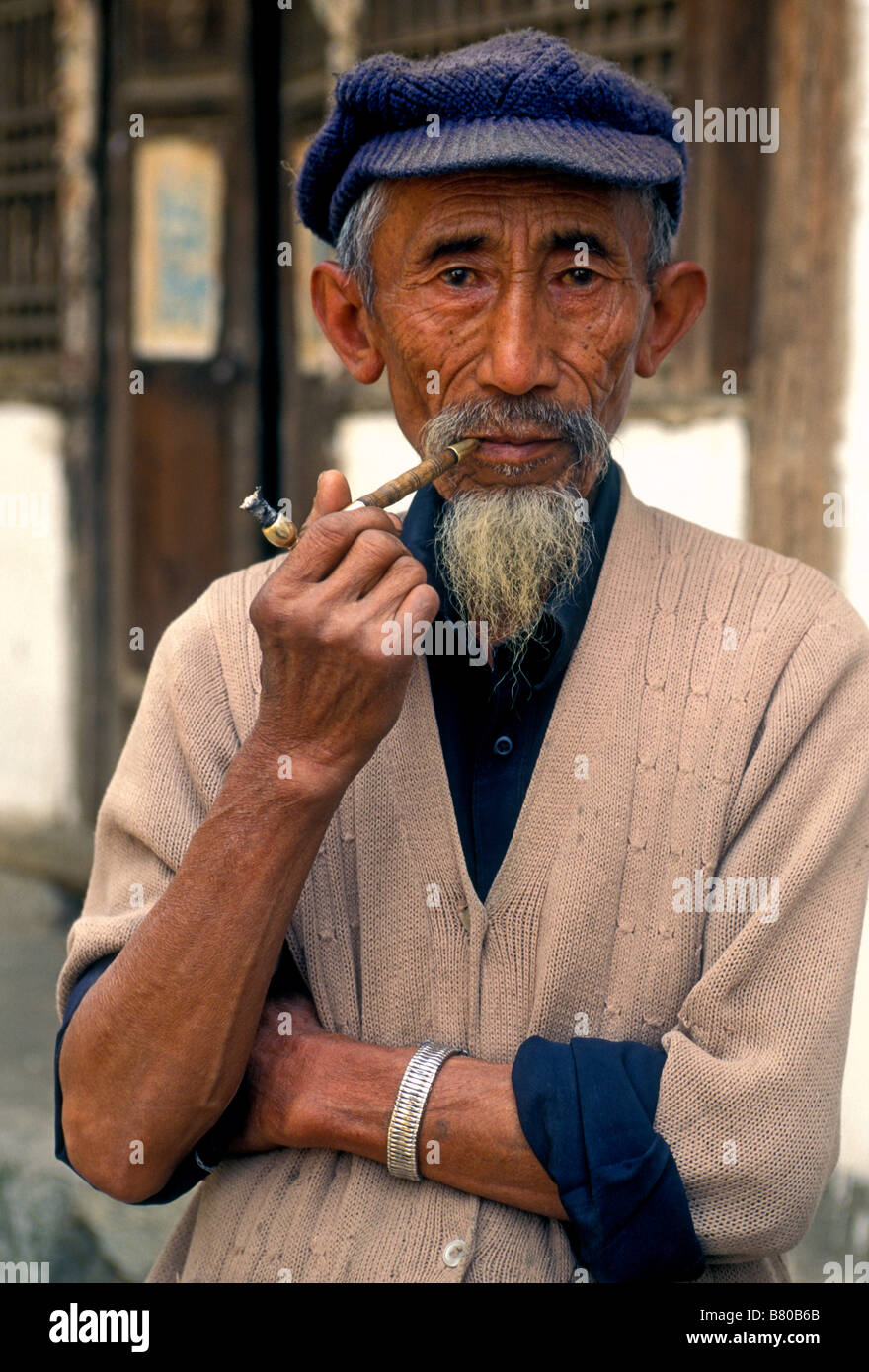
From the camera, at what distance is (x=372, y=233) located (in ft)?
6.69

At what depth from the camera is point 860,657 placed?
1.98 m

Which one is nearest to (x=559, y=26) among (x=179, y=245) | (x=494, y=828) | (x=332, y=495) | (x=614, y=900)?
(x=179, y=245)

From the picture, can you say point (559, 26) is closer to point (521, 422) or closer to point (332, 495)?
point (521, 422)

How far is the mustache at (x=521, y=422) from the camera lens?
1.91 metres

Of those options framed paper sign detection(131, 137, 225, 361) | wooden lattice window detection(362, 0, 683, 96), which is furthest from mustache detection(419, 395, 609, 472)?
framed paper sign detection(131, 137, 225, 361)

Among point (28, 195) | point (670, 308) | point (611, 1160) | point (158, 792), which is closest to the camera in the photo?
point (611, 1160)

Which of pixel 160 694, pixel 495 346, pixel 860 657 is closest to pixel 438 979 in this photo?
pixel 160 694

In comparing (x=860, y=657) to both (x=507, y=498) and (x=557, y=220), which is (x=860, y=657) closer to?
(x=507, y=498)

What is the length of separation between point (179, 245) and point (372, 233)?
3205 mm

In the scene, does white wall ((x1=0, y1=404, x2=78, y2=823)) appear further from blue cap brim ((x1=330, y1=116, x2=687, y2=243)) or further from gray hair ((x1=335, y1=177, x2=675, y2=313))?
blue cap brim ((x1=330, y1=116, x2=687, y2=243))

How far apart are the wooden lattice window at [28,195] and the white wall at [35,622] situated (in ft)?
0.81

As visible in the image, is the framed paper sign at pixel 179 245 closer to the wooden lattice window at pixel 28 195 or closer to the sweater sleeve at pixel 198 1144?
the wooden lattice window at pixel 28 195

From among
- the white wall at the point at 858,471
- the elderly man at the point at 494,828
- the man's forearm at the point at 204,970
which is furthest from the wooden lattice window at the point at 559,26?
the man's forearm at the point at 204,970

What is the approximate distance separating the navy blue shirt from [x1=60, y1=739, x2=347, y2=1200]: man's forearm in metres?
0.12
